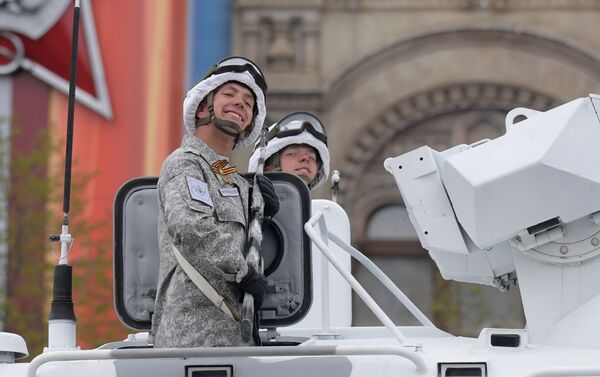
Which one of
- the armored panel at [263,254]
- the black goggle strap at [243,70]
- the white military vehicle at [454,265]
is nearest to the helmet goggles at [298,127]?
the white military vehicle at [454,265]

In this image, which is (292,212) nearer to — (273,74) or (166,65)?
(166,65)

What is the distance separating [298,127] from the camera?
8547 mm

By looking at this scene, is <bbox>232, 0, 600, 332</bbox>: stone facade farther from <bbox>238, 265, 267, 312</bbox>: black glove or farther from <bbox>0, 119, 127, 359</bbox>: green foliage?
<bbox>238, 265, 267, 312</bbox>: black glove

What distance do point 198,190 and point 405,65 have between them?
26459 mm

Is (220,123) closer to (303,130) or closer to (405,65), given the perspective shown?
(303,130)

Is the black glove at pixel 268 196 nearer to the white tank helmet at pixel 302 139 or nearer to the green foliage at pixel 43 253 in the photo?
the white tank helmet at pixel 302 139

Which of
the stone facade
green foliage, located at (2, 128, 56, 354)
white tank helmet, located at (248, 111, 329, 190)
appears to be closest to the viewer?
white tank helmet, located at (248, 111, 329, 190)

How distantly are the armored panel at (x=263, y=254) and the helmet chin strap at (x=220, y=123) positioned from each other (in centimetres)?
30

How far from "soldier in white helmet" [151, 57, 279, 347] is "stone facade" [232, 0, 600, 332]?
997 inches

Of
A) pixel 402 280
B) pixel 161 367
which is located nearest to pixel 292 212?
pixel 161 367

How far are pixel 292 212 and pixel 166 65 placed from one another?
22.7 meters

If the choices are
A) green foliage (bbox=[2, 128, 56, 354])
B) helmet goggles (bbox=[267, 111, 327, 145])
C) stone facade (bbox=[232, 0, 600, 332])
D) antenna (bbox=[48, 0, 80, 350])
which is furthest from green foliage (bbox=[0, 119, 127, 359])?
antenna (bbox=[48, 0, 80, 350])

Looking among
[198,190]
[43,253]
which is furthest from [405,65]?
[198,190]

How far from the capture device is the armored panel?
6297 millimetres
